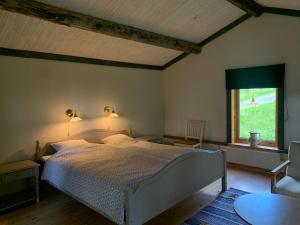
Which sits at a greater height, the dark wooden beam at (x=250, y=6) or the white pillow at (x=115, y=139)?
the dark wooden beam at (x=250, y=6)

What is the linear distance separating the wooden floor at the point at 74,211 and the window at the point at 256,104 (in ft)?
3.59

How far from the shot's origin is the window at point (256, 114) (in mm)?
4469

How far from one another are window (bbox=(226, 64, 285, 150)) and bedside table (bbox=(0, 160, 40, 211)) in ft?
11.8

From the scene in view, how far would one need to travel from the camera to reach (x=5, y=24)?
10.1 feet

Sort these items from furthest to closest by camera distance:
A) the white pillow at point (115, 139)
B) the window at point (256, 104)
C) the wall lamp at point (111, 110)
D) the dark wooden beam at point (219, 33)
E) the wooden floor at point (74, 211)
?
the wall lamp at point (111, 110) → the dark wooden beam at point (219, 33) → the white pillow at point (115, 139) → the window at point (256, 104) → the wooden floor at point (74, 211)

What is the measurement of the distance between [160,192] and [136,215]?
1.26ft

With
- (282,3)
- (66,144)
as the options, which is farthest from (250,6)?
(66,144)

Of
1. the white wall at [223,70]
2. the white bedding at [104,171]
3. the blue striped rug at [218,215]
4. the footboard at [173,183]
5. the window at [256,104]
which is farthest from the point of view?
the window at [256,104]

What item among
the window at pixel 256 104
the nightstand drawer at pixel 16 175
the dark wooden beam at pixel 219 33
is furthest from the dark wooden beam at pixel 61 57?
the window at pixel 256 104

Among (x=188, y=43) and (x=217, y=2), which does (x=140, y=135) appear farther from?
(x=217, y=2)

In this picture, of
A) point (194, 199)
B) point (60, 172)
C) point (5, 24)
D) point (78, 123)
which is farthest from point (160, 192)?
point (5, 24)

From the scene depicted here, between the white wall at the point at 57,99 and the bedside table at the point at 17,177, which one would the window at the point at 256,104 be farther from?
the bedside table at the point at 17,177

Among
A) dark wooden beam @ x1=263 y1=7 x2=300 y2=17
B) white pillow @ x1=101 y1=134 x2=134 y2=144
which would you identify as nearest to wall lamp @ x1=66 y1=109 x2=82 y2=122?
white pillow @ x1=101 y1=134 x2=134 y2=144

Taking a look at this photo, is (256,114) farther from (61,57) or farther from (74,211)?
(61,57)
